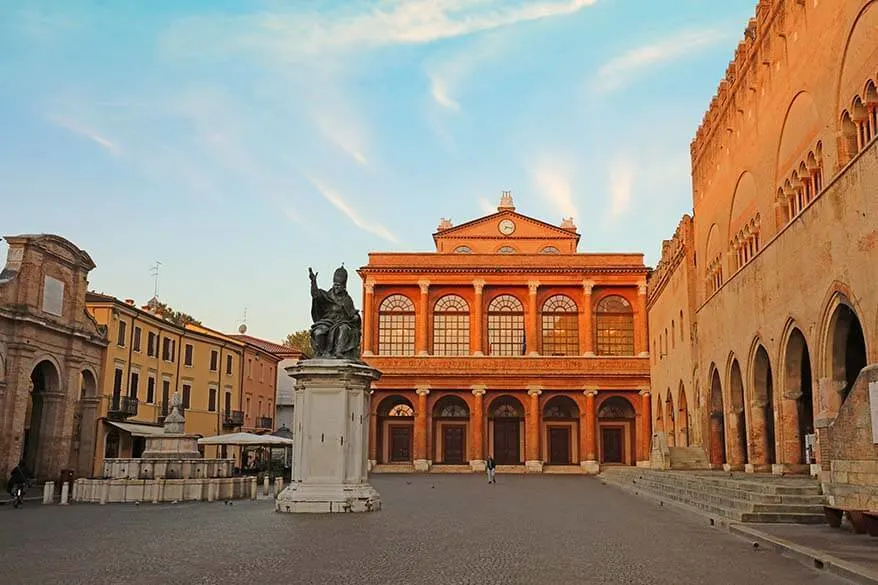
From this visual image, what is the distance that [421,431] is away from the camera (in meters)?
51.0

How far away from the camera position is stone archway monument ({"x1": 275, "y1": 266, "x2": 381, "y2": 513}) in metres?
16.0

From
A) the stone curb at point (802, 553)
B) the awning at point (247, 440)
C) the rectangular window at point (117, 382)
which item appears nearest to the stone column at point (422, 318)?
the rectangular window at point (117, 382)

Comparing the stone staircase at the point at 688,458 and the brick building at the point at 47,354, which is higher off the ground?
the brick building at the point at 47,354

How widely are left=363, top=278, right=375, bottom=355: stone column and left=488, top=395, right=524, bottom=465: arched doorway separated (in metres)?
8.78

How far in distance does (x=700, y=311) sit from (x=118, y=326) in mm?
25927

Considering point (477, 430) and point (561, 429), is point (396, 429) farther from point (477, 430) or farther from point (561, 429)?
point (561, 429)

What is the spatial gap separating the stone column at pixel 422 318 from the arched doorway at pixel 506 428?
5.84 m

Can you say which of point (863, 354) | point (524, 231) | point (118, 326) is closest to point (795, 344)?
point (863, 354)

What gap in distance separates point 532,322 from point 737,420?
24346 mm

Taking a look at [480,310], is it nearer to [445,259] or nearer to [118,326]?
[445,259]

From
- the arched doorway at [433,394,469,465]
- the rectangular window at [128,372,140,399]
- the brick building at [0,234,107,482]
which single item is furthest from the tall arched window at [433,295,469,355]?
the brick building at [0,234,107,482]

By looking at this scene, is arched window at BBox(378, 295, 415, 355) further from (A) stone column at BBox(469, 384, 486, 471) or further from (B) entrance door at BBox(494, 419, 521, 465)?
(B) entrance door at BBox(494, 419, 521, 465)

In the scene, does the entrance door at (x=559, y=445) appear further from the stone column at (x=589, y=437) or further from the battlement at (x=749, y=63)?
the battlement at (x=749, y=63)

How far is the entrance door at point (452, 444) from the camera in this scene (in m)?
53.4
